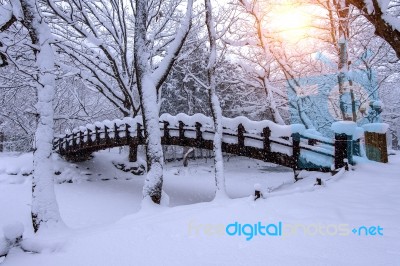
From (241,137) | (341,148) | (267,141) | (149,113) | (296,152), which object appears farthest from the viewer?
(241,137)

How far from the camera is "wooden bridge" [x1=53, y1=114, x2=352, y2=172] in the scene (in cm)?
938

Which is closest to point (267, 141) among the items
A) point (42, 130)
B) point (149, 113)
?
point (149, 113)

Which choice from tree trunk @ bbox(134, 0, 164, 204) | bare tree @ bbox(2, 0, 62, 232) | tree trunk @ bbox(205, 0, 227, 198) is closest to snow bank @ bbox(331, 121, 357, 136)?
tree trunk @ bbox(205, 0, 227, 198)

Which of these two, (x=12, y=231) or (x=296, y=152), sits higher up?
(x=296, y=152)

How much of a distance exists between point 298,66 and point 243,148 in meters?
8.30

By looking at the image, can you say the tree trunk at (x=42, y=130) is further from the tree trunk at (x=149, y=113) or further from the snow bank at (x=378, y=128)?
the snow bank at (x=378, y=128)

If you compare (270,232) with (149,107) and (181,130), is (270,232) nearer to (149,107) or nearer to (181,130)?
(149,107)

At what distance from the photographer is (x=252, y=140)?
11602mm

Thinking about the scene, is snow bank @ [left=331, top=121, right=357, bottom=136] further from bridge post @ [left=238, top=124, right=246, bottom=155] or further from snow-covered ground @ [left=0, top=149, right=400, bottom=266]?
bridge post @ [left=238, top=124, right=246, bottom=155]

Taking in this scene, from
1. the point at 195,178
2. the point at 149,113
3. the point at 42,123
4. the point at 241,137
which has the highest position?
the point at 149,113

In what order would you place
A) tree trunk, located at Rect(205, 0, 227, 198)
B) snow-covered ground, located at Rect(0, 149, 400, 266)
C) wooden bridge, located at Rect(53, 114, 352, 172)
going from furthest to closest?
tree trunk, located at Rect(205, 0, 227, 198), wooden bridge, located at Rect(53, 114, 352, 172), snow-covered ground, located at Rect(0, 149, 400, 266)

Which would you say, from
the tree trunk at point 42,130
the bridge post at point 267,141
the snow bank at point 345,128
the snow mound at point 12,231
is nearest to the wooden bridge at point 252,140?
the bridge post at point 267,141

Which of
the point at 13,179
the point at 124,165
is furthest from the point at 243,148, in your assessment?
the point at 13,179

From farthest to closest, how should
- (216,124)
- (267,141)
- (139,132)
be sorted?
(139,132), (267,141), (216,124)
